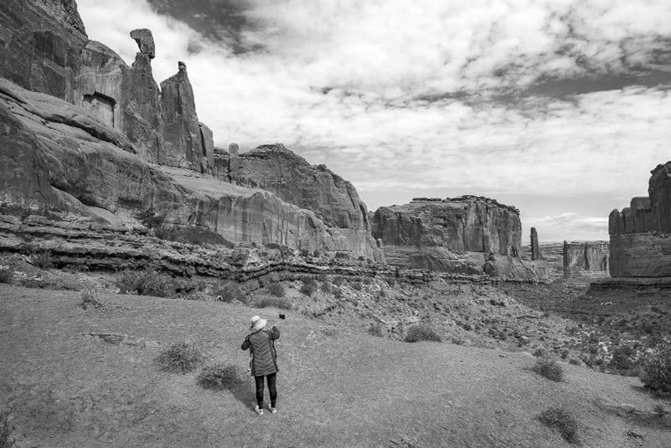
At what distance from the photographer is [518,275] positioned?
5167 inches

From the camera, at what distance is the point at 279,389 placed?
8.94 metres

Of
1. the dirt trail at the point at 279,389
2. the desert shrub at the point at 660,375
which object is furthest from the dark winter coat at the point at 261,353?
the desert shrub at the point at 660,375

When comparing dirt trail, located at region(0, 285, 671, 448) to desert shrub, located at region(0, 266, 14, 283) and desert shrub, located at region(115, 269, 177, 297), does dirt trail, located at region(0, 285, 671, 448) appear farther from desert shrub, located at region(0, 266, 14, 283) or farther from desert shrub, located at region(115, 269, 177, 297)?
desert shrub, located at region(115, 269, 177, 297)

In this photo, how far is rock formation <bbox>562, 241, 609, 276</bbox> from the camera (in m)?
188

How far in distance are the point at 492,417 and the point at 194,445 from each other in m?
6.38

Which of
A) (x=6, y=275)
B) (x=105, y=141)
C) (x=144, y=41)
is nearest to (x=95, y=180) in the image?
(x=105, y=141)

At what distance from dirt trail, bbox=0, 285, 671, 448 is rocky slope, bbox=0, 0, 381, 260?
1456 cm

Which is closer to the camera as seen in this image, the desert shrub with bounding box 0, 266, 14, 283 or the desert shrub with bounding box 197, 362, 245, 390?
the desert shrub with bounding box 197, 362, 245, 390

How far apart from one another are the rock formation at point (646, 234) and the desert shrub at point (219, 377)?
77834 mm

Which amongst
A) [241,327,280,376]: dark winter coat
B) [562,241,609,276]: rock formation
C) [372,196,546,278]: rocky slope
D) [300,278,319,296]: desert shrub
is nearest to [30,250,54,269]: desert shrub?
[241,327,280,376]: dark winter coat

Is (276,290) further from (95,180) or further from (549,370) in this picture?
→ (95,180)

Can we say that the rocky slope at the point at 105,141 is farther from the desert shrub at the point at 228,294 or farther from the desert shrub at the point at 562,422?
the desert shrub at the point at 562,422

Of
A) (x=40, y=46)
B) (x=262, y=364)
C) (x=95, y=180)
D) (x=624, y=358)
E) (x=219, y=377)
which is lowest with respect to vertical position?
(x=624, y=358)

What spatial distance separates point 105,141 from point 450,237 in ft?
356
